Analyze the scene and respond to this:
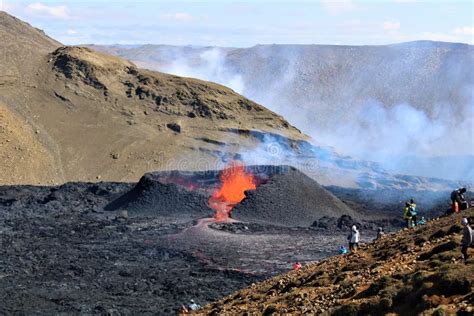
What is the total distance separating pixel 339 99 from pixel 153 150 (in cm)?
6502

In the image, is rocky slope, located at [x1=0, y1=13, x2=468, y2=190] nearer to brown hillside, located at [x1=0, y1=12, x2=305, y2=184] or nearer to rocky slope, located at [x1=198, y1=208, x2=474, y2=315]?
brown hillside, located at [x1=0, y1=12, x2=305, y2=184]

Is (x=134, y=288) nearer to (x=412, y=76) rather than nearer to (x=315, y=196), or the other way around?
(x=315, y=196)

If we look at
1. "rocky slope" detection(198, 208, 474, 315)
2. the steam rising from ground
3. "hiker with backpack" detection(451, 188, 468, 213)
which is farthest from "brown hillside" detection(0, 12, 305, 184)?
"rocky slope" detection(198, 208, 474, 315)

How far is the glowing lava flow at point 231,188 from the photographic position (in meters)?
54.9

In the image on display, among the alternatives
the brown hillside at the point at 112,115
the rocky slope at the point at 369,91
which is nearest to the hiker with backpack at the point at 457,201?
the brown hillside at the point at 112,115

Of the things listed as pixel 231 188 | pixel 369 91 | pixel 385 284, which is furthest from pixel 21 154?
pixel 369 91

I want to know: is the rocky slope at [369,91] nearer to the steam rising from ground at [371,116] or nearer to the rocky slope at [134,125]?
the steam rising from ground at [371,116]

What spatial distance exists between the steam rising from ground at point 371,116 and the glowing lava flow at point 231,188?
122 feet

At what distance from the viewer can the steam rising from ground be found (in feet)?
330

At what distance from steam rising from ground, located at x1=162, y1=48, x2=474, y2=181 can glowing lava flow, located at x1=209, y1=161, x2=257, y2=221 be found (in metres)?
37.2

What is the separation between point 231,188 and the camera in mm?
58031

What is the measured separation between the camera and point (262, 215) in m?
51.3

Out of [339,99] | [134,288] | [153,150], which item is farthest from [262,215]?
[339,99]

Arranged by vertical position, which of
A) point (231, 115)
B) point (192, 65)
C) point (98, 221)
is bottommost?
point (98, 221)
